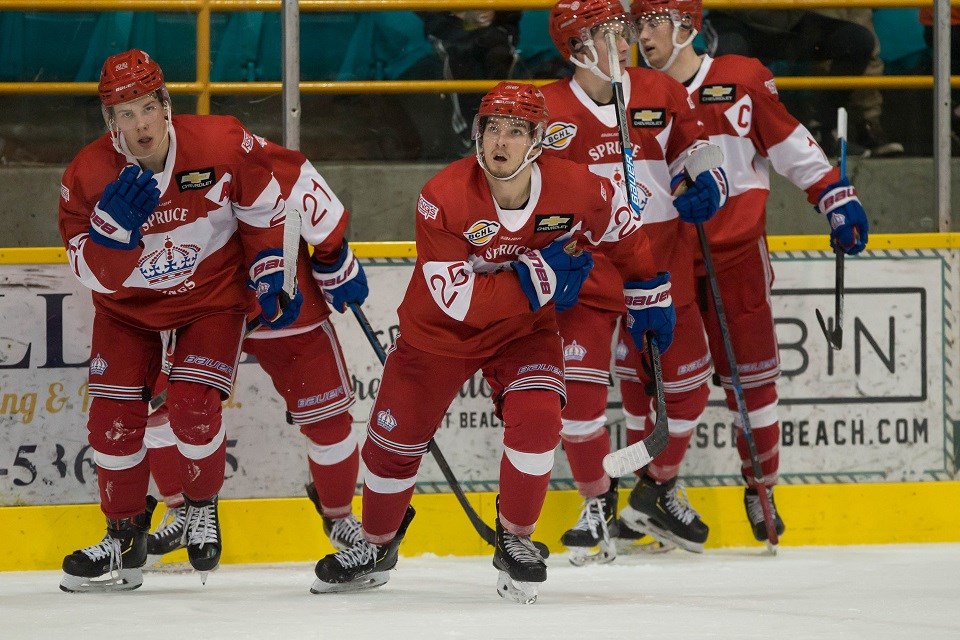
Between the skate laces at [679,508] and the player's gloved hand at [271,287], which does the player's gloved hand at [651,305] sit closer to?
the skate laces at [679,508]

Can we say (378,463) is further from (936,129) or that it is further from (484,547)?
(936,129)

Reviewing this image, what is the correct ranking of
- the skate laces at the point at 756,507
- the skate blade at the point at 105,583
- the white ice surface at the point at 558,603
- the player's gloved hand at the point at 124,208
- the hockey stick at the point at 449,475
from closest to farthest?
the white ice surface at the point at 558,603
the player's gloved hand at the point at 124,208
the skate blade at the point at 105,583
the hockey stick at the point at 449,475
the skate laces at the point at 756,507

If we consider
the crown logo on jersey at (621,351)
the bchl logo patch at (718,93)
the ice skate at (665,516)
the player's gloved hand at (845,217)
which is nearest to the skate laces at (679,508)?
the ice skate at (665,516)

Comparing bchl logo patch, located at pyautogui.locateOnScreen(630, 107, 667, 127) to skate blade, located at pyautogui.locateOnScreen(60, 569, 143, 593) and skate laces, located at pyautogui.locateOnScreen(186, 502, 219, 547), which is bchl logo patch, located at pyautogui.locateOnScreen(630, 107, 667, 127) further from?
skate blade, located at pyautogui.locateOnScreen(60, 569, 143, 593)

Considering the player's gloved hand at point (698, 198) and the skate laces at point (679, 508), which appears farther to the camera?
the skate laces at point (679, 508)

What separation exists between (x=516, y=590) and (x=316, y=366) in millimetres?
894

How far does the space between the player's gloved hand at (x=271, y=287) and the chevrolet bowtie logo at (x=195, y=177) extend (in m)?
0.24

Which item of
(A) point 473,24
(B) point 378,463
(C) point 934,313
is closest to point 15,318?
(B) point 378,463

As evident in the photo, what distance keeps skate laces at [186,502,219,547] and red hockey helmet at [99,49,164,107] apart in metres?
1.01

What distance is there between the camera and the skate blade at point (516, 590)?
10.7 feet

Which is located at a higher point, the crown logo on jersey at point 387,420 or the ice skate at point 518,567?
the crown logo on jersey at point 387,420

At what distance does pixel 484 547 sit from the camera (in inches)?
165

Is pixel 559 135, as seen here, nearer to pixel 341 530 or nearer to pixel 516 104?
pixel 516 104

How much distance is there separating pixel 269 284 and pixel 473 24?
1589 mm
